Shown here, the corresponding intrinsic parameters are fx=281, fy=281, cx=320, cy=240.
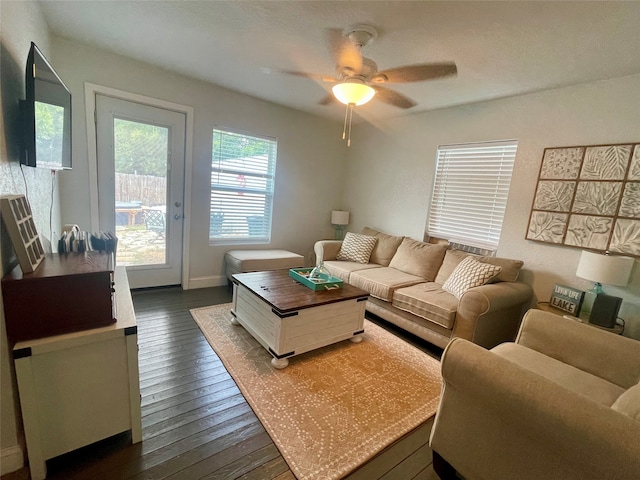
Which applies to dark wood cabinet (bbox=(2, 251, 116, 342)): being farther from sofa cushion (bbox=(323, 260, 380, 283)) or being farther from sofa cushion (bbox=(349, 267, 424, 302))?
sofa cushion (bbox=(323, 260, 380, 283))

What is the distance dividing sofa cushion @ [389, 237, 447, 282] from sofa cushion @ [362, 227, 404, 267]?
0.38ft

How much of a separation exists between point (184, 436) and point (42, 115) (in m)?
1.84

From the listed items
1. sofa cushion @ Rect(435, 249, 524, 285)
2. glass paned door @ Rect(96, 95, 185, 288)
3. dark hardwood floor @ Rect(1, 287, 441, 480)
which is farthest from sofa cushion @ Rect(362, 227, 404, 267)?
glass paned door @ Rect(96, 95, 185, 288)

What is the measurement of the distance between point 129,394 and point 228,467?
0.59 m

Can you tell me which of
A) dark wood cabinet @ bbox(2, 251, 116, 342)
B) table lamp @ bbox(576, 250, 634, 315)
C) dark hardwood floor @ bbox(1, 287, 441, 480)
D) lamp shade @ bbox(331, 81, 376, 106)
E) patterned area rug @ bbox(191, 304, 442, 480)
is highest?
lamp shade @ bbox(331, 81, 376, 106)

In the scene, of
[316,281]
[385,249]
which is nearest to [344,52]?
[316,281]

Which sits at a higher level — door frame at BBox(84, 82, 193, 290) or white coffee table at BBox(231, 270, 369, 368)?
door frame at BBox(84, 82, 193, 290)

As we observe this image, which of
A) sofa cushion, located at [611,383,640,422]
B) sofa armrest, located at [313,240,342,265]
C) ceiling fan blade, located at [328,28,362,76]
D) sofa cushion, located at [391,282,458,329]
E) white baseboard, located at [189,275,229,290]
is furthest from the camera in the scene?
sofa armrest, located at [313,240,342,265]

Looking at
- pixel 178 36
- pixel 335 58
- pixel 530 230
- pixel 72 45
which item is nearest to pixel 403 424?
pixel 530 230

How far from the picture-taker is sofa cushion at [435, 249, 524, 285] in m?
2.68

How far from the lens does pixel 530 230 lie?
2.79 meters

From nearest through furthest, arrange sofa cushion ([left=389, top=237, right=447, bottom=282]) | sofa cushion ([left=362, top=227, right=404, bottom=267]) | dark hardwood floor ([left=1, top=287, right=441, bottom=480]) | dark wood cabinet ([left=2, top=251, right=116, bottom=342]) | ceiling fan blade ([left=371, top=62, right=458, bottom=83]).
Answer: dark wood cabinet ([left=2, top=251, right=116, bottom=342]) < dark hardwood floor ([left=1, top=287, right=441, bottom=480]) < ceiling fan blade ([left=371, top=62, right=458, bottom=83]) < sofa cushion ([left=389, top=237, right=447, bottom=282]) < sofa cushion ([left=362, top=227, right=404, bottom=267])

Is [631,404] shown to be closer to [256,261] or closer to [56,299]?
[56,299]

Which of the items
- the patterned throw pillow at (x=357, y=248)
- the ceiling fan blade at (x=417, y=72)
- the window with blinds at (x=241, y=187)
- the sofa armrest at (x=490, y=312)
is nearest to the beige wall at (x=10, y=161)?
the window with blinds at (x=241, y=187)
